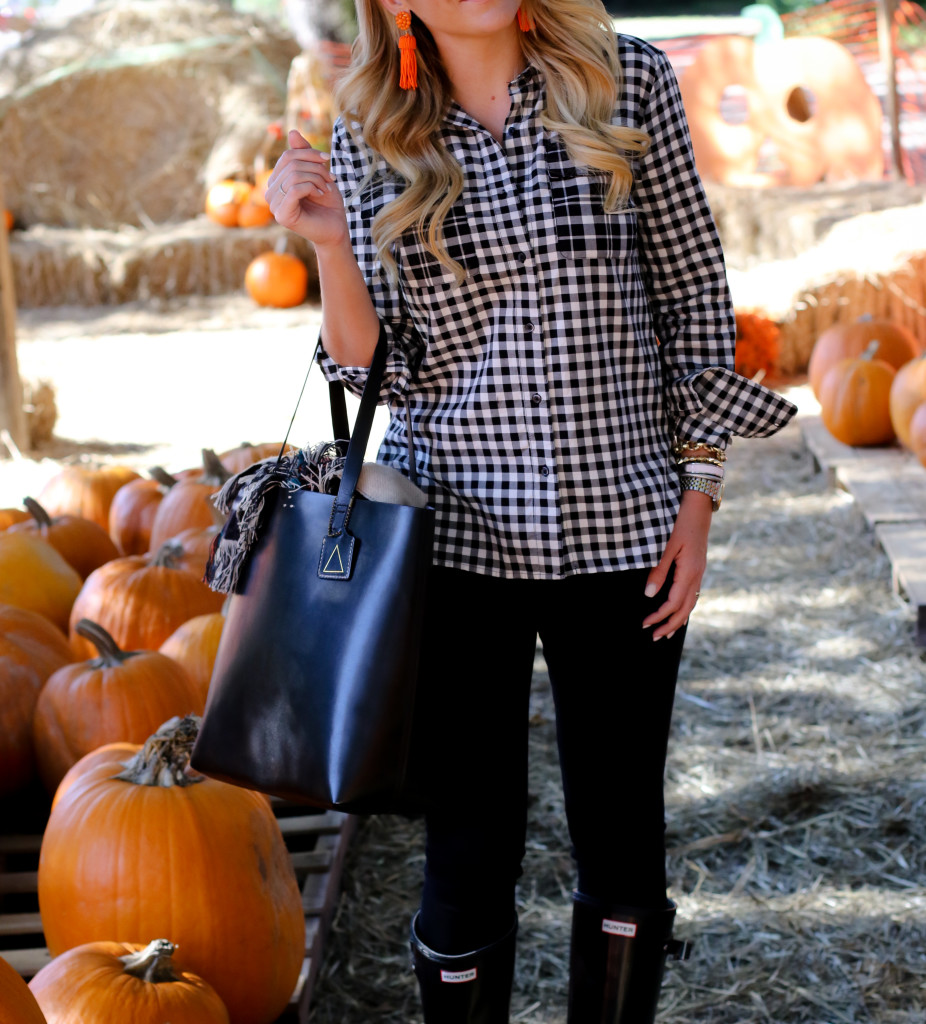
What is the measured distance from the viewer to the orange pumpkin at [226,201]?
10594mm

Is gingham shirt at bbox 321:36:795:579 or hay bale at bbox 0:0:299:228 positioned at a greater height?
hay bale at bbox 0:0:299:228

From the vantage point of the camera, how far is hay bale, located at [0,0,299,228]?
441 inches

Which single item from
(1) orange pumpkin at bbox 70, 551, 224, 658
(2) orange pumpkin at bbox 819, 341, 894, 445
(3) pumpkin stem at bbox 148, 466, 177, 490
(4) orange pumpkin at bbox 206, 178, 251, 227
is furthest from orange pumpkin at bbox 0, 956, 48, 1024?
(4) orange pumpkin at bbox 206, 178, 251, 227

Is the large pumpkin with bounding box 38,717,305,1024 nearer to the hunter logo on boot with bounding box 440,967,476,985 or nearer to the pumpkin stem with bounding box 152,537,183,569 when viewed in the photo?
the hunter logo on boot with bounding box 440,967,476,985

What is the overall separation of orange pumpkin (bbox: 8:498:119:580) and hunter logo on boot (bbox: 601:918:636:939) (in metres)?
1.88

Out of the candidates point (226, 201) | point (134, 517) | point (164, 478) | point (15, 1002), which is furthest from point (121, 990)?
point (226, 201)

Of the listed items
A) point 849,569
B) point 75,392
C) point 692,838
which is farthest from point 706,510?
point 75,392

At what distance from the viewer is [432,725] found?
1.43 metres

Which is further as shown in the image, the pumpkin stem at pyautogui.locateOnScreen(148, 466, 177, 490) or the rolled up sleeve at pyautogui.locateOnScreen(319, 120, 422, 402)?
the pumpkin stem at pyautogui.locateOnScreen(148, 466, 177, 490)

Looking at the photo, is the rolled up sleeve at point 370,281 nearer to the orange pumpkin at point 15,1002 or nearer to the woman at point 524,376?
the woman at point 524,376

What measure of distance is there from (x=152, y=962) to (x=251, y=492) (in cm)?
63

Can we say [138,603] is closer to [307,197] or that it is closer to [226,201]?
[307,197]

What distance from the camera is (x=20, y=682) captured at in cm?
227

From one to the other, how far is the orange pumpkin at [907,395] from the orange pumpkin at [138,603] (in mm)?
2845
